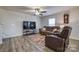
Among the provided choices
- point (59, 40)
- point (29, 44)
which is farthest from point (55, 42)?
point (29, 44)

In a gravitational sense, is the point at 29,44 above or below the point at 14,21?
below

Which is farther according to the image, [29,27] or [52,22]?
[29,27]

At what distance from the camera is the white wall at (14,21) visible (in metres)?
3.04

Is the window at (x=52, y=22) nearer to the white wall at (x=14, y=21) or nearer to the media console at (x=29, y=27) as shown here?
the white wall at (x=14, y=21)

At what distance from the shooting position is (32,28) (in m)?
3.07

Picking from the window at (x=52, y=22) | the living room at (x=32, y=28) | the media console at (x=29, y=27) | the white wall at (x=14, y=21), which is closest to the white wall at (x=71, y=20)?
the living room at (x=32, y=28)

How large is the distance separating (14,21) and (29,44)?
95cm

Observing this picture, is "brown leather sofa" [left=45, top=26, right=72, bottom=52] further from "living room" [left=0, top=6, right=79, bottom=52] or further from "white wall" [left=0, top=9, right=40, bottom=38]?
"white wall" [left=0, top=9, right=40, bottom=38]

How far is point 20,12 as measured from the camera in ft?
9.82

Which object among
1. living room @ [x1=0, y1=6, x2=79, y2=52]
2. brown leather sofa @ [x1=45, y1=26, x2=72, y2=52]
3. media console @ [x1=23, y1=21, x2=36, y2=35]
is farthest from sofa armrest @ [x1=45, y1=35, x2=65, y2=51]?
media console @ [x1=23, y1=21, x2=36, y2=35]

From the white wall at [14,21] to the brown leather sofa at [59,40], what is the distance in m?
0.67

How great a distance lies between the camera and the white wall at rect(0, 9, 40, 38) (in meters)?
3.04

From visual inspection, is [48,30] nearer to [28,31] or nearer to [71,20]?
[28,31]
